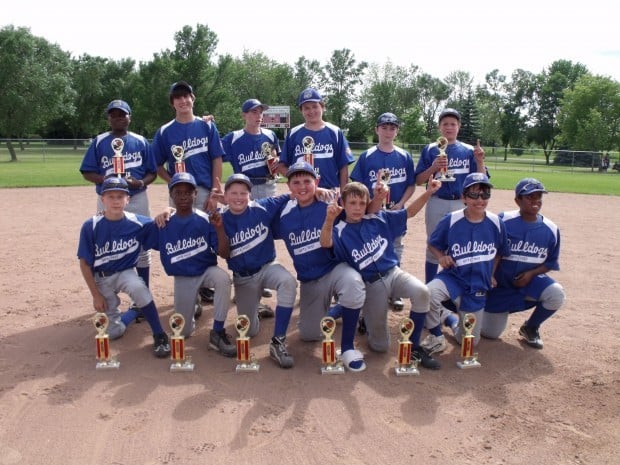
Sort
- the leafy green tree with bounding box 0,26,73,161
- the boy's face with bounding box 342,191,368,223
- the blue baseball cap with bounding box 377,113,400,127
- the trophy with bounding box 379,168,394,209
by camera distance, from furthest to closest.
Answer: the leafy green tree with bounding box 0,26,73,161 < the blue baseball cap with bounding box 377,113,400,127 < the trophy with bounding box 379,168,394,209 < the boy's face with bounding box 342,191,368,223

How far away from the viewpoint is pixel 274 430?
3.19m

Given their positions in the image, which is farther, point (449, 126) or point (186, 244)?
point (449, 126)

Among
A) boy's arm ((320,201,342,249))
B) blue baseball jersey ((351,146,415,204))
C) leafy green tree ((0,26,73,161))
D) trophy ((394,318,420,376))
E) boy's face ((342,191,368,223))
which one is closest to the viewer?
trophy ((394,318,420,376))

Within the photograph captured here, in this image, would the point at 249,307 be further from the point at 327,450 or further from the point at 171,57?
the point at 171,57

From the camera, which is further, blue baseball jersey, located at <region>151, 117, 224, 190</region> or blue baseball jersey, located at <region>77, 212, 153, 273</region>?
blue baseball jersey, located at <region>151, 117, 224, 190</region>

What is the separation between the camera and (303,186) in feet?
14.6

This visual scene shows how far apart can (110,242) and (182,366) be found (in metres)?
1.41

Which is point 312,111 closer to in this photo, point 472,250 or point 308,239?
point 308,239

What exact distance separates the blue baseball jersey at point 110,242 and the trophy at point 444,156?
9.71 feet

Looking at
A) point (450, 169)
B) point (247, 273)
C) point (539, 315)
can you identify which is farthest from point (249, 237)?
point (539, 315)

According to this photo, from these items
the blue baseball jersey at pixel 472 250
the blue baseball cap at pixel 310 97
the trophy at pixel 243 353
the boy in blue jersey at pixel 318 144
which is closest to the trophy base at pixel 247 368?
the trophy at pixel 243 353

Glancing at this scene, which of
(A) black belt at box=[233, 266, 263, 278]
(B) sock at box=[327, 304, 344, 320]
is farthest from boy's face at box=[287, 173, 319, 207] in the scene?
(B) sock at box=[327, 304, 344, 320]

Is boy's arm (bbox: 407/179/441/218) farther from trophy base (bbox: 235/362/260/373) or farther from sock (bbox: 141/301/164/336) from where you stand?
sock (bbox: 141/301/164/336)

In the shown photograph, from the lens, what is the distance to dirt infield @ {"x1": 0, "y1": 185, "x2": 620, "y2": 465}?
2986 mm
